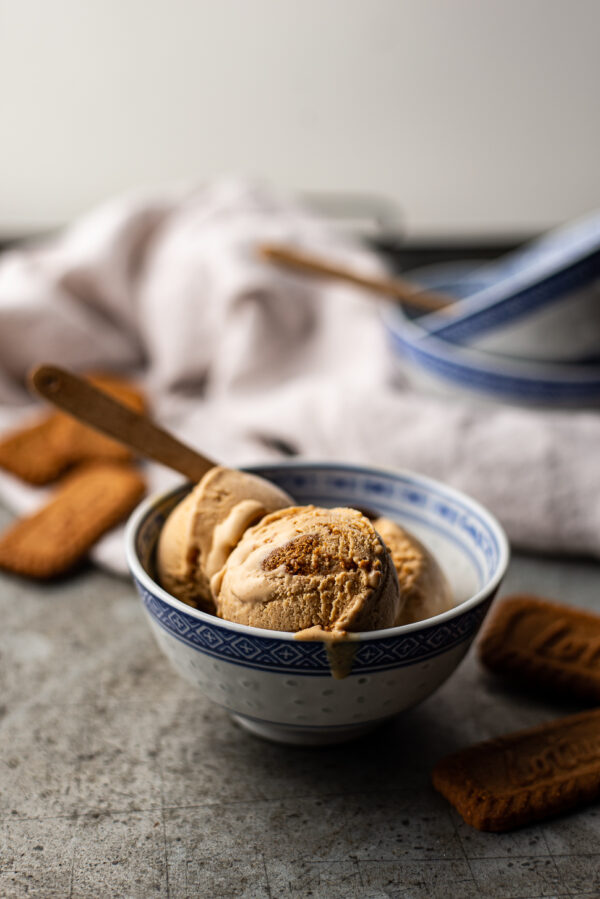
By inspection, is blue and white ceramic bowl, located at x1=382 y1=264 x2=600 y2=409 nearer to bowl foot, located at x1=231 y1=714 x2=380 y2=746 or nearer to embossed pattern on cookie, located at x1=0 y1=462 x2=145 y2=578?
embossed pattern on cookie, located at x1=0 y1=462 x2=145 y2=578

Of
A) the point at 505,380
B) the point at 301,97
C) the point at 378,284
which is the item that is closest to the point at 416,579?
the point at 505,380

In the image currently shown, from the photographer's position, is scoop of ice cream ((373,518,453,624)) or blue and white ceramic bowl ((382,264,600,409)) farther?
blue and white ceramic bowl ((382,264,600,409))

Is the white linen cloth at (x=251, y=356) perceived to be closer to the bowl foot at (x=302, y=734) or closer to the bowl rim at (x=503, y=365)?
the bowl rim at (x=503, y=365)

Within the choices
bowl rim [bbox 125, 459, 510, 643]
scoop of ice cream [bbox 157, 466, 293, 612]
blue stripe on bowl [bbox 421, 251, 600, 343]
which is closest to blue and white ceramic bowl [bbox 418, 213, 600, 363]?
blue stripe on bowl [bbox 421, 251, 600, 343]

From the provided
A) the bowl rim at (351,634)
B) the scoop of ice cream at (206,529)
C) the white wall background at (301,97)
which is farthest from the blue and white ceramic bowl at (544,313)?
the white wall background at (301,97)


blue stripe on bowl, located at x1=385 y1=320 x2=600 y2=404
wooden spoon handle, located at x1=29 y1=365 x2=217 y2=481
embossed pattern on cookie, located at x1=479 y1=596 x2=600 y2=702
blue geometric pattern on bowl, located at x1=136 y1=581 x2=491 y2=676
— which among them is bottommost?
embossed pattern on cookie, located at x1=479 y1=596 x2=600 y2=702

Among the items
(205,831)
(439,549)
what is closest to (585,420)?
(439,549)

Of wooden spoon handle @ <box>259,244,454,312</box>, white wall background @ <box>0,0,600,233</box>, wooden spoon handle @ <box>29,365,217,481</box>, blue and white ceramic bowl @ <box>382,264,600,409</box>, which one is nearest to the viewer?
wooden spoon handle @ <box>29,365,217,481</box>

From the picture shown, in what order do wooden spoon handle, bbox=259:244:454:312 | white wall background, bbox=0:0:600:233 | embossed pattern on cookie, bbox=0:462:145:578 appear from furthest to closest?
white wall background, bbox=0:0:600:233 < wooden spoon handle, bbox=259:244:454:312 < embossed pattern on cookie, bbox=0:462:145:578
